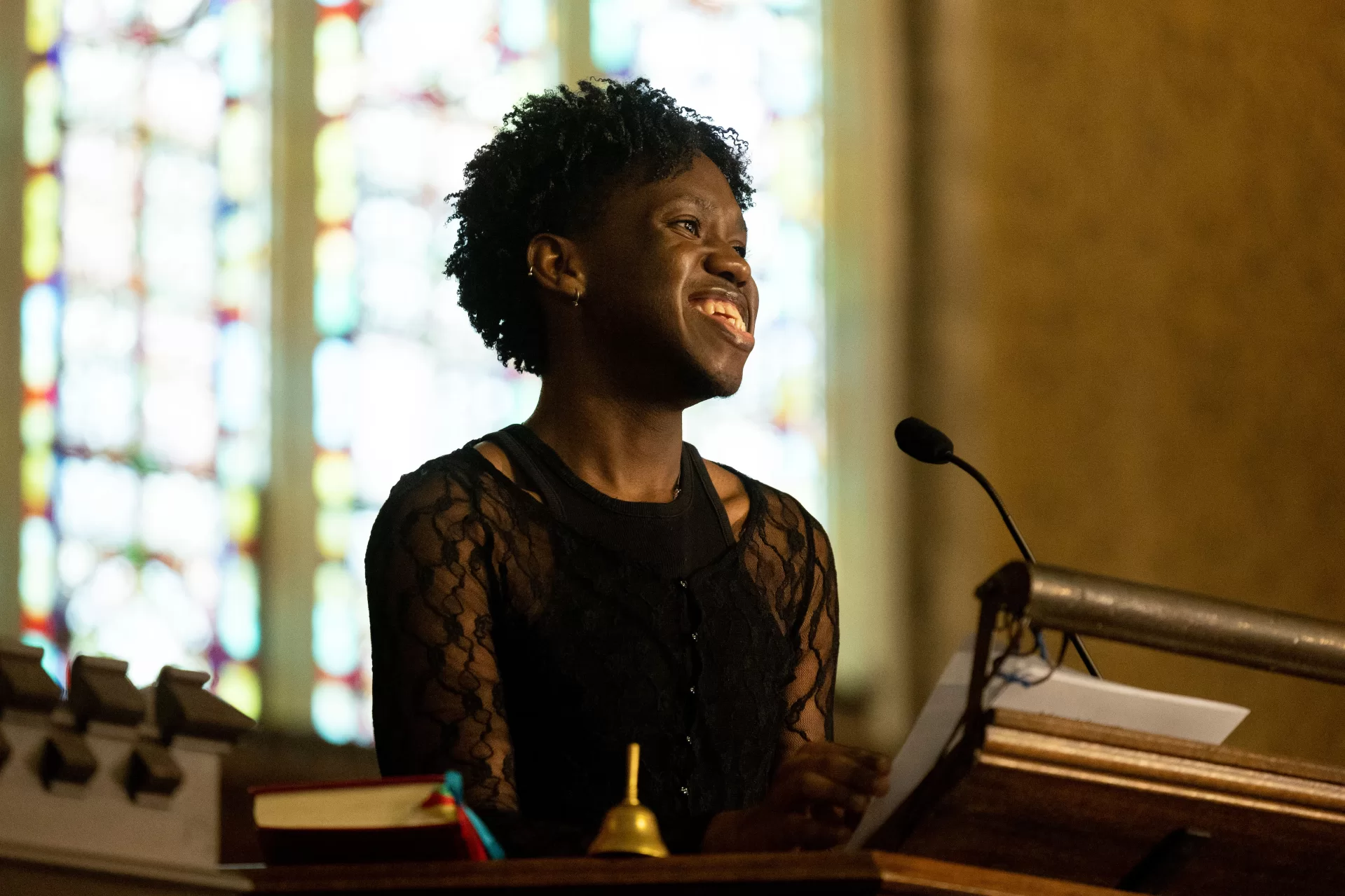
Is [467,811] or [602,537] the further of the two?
[602,537]

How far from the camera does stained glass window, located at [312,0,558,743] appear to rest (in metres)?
6.29

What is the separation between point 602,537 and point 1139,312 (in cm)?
521

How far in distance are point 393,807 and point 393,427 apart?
4596mm

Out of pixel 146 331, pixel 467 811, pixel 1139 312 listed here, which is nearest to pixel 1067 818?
pixel 467 811

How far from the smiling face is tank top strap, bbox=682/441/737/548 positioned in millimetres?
120

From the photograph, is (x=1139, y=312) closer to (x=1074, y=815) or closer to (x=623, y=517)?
(x=623, y=517)

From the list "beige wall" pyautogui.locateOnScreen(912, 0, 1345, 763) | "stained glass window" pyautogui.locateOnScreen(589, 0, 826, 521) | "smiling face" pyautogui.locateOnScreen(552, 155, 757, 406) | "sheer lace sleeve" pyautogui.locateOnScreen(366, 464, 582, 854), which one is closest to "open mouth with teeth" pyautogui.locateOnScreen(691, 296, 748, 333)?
"smiling face" pyautogui.locateOnScreen(552, 155, 757, 406)

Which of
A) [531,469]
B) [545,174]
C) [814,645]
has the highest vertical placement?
[545,174]

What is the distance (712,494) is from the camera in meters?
2.87

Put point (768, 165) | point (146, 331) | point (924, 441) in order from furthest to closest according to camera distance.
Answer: point (768, 165) → point (146, 331) → point (924, 441)

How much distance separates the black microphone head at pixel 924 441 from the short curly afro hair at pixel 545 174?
24.7 inches

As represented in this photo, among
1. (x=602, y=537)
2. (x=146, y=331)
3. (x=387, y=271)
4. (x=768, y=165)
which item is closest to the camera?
(x=602, y=537)

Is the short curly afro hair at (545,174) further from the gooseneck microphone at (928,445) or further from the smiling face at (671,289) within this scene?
the gooseneck microphone at (928,445)

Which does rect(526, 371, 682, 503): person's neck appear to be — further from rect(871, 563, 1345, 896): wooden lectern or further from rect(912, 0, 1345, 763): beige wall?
rect(912, 0, 1345, 763): beige wall
